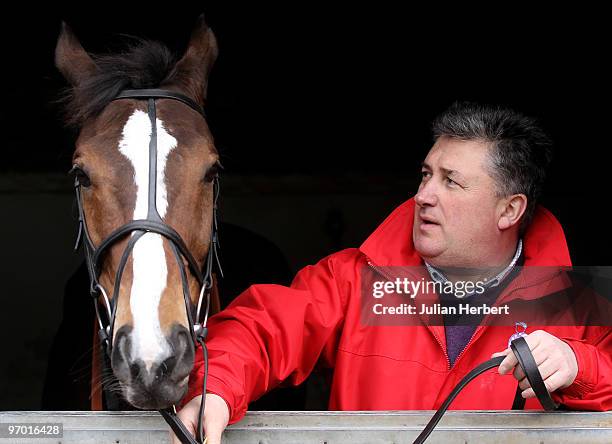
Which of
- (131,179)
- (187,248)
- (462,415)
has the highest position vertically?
(131,179)

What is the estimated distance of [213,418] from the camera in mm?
1837

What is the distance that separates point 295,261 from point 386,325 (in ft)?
11.3

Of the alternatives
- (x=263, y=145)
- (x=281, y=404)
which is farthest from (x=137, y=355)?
(x=263, y=145)

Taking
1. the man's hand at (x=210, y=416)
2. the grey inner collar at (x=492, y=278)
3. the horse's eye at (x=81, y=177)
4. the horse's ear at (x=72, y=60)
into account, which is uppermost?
the horse's ear at (x=72, y=60)

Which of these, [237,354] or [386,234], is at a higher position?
[386,234]

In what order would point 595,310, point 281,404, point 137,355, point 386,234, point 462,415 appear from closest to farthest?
point 137,355
point 462,415
point 595,310
point 386,234
point 281,404

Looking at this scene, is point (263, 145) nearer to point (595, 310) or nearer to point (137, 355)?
point (595, 310)

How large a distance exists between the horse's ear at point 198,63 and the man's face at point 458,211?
692 millimetres

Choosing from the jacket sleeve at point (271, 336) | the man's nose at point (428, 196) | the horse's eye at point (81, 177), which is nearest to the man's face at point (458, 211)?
the man's nose at point (428, 196)

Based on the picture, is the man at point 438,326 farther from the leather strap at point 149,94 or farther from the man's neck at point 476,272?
the leather strap at point 149,94

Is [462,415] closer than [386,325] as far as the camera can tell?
Yes

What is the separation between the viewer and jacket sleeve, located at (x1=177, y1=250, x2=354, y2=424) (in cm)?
201

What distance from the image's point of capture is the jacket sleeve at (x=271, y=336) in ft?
6.60

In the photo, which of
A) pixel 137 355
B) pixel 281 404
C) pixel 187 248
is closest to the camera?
pixel 137 355
